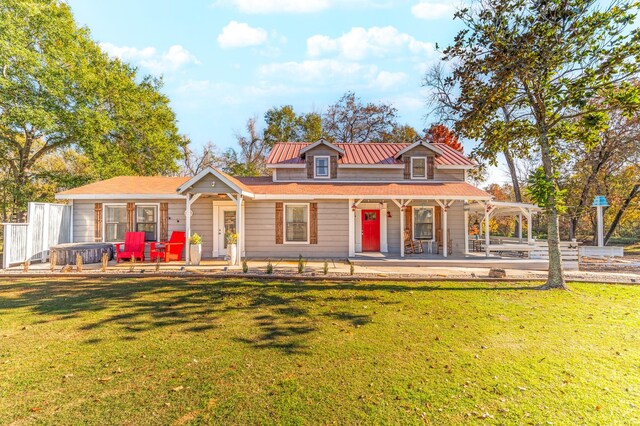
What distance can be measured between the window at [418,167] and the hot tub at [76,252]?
1471 cm

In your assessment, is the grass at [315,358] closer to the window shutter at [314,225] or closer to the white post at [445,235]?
the white post at [445,235]

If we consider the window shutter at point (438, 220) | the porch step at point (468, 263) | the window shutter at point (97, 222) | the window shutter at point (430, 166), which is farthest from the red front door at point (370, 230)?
the window shutter at point (97, 222)

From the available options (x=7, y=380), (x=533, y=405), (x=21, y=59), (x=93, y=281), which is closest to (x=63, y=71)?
(x=21, y=59)

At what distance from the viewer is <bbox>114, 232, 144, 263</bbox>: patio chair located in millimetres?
12039

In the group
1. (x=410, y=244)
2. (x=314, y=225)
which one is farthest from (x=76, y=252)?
(x=410, y=244)

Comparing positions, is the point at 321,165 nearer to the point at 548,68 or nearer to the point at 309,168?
the point at 309,168

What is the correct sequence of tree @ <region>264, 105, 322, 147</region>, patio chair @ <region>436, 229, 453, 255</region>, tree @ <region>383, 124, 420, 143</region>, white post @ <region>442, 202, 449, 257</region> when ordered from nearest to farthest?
1. white post @ <region>442, 202, 449, 257</region>
2. patio chair @ <region>436, 229, 453, 255</region>
3. tree @ <region>383, 124, 420, 143</region>
4. tree @ <region>264, 105, 322, 147</region>

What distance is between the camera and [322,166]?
15273 millimetres

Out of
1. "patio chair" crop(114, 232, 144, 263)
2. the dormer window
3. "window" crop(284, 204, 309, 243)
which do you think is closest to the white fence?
"patio chair" crop(114, 232, 144, 263)

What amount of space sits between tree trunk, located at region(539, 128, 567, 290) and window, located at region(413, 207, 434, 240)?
20.4 ft

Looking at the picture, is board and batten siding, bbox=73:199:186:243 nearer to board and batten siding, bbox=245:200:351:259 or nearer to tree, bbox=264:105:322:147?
board and batten siding, bbox=245:200:351:259

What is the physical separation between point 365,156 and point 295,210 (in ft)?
17.6

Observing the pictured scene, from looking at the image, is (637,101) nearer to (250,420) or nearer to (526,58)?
(526,58)

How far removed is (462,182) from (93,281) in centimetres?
1595
